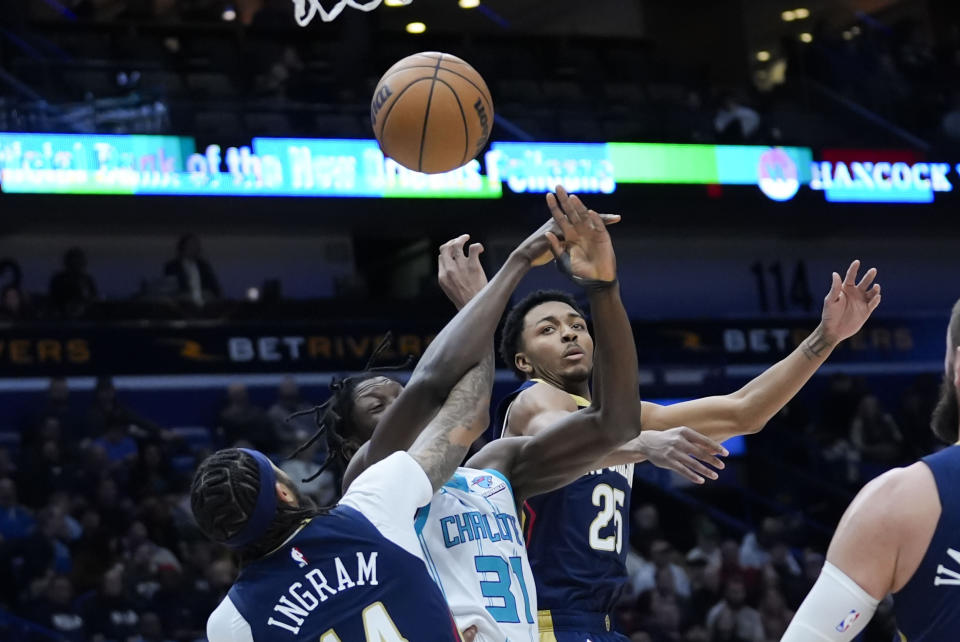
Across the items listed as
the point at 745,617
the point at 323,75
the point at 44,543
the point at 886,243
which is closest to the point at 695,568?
the point at 745,617

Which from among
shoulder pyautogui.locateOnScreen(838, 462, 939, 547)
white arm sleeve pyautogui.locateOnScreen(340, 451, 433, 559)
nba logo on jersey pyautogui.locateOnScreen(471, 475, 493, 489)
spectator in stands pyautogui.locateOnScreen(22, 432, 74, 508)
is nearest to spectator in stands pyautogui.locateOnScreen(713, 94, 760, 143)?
spectator in stands pyautogui.locateOnScreen(22, 432, 74, 508)

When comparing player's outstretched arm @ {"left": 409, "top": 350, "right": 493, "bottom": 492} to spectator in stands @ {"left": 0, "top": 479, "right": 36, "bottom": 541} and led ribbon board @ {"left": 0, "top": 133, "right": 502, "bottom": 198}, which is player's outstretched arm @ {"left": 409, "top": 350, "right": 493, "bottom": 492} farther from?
led ribbon board @ {"left": 0, "top": 133, "right": 502, "bottom": 198}

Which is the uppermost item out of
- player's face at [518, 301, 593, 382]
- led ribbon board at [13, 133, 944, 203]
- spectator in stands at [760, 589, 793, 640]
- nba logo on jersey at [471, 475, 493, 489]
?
led ribbon board at [13, 133, 944, 203]

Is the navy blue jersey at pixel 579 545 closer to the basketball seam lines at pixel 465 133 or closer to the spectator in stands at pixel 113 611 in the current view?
the basketball seam lines at pixel 465 133

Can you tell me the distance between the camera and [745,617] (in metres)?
12.3

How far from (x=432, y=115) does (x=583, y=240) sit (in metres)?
1.28

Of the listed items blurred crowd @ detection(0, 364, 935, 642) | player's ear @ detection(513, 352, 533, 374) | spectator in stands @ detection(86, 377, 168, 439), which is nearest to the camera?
player's ear @ detection(513, 352, 533, 374)

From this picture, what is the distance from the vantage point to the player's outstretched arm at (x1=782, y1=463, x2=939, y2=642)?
2.65 metres

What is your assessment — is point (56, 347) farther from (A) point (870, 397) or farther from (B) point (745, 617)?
(A) point (870, 397)

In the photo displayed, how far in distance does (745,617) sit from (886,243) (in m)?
8.65

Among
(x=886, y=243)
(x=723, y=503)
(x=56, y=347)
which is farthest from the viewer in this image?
(x=886, y=243)

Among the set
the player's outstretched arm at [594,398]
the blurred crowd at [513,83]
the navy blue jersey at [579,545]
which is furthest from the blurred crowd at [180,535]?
the player's outstretched arm at [594,398]

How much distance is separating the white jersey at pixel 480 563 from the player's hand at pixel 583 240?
0.73m

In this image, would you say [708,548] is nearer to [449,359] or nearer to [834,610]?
[449,359]
